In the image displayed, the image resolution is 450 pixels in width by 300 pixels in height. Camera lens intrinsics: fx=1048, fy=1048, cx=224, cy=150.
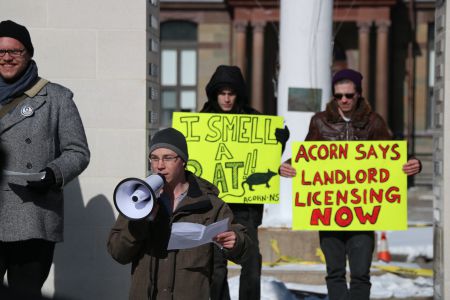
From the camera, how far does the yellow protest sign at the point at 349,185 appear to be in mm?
6871

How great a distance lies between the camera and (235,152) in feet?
23.5

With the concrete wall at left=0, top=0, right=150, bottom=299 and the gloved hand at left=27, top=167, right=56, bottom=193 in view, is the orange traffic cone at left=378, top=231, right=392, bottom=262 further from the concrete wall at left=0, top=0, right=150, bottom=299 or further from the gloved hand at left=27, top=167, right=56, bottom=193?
the gloved hand at left=27, top=167, right=56, bottom=193

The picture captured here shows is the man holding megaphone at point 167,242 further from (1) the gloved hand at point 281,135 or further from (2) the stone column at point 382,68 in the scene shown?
(2) the stone column at point 382,68

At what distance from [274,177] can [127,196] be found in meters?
2.90

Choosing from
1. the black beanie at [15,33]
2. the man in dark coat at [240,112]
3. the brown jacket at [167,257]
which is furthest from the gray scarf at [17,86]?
the man in dark coat at [240,112]

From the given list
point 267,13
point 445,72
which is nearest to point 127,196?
point 445,72

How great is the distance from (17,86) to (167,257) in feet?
4.33

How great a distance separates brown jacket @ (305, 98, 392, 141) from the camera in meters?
6.76

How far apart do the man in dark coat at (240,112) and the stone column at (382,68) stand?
21.6 meters

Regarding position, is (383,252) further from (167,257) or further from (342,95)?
(167,257)

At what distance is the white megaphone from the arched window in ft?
82.8

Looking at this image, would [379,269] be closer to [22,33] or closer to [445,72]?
[445,72]

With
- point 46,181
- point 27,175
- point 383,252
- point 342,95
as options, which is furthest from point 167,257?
point 383,252

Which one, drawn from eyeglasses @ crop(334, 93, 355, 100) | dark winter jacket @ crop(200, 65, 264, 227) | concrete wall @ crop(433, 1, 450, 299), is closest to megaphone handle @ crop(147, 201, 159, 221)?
dark winter jacket @ crop(200, 65, 264, 227)
